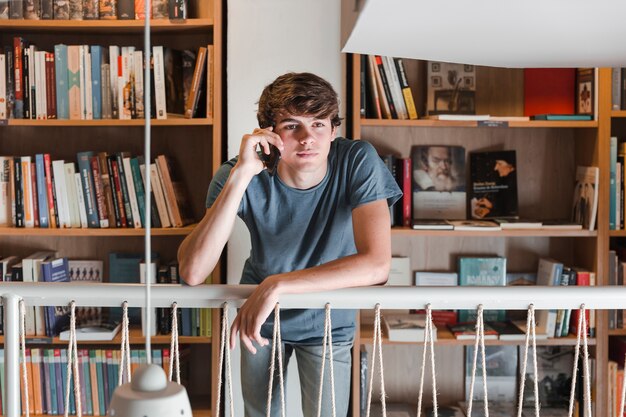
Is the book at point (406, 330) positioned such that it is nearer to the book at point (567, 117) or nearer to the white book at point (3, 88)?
the book at point (567, 117)

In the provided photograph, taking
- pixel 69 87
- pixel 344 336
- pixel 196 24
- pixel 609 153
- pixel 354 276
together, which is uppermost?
pixel 196 24

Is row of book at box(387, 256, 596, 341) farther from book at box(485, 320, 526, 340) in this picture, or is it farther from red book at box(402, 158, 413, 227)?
red book at box(402, 158, 413, 227)

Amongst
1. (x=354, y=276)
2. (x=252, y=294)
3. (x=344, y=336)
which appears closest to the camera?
(x=252, y=294)

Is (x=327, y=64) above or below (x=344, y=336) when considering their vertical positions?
above

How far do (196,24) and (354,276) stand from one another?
1.42 metres

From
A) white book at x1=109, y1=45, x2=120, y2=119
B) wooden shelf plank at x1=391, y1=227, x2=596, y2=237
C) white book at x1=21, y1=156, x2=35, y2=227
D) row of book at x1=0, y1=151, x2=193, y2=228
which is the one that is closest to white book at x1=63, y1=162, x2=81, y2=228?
row of book at x1=0, y1=151, x2=193, y2=228

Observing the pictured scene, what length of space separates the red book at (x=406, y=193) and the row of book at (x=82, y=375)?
1004 mm

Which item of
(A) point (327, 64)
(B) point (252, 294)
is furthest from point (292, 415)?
(B) point (252, 294)

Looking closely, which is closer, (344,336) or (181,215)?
(344,336)

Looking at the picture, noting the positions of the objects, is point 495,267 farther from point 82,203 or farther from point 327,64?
point 82,203

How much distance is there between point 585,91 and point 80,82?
1.83 meters

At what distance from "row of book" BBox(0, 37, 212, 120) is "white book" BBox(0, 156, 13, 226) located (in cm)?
18

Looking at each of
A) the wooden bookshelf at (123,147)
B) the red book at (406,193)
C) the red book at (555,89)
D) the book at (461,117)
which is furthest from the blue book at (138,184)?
the red book at (555,89)

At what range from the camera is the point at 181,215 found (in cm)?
270
